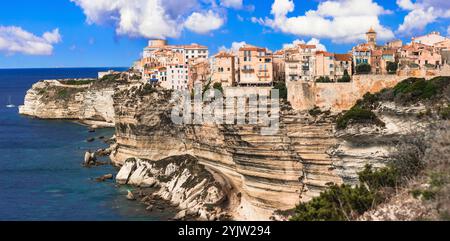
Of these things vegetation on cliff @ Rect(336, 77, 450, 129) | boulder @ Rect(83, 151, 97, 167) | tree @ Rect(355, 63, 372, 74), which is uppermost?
tree @ Rect(355, 63, 372, 74)

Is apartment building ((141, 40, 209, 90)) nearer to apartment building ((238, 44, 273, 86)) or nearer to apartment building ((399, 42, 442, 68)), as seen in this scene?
apartment building ((238, 44, 273, 86))

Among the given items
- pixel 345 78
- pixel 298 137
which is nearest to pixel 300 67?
pixel 345 78

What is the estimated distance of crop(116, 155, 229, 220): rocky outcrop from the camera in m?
32.5

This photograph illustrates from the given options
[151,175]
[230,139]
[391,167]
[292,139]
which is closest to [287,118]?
[292,139]

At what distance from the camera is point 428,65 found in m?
37.3

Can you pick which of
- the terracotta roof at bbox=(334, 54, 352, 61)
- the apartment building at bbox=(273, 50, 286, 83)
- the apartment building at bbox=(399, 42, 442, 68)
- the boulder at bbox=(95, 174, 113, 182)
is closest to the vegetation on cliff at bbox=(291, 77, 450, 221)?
the apartment building at bbox=(399, 42, 442, 68)

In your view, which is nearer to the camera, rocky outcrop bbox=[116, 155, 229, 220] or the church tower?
rocky outcrop bbox=[116, 155, 229, 220]

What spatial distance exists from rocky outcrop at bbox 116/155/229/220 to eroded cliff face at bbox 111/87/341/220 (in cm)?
108

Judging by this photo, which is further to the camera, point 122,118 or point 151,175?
point 122,118

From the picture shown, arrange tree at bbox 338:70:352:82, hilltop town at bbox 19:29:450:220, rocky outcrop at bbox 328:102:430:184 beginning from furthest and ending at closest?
tree at bbox 338:70:352:82
rocky outcrop at bbox 328:102:430:184
hilltop town at bbox 19:29:450:220

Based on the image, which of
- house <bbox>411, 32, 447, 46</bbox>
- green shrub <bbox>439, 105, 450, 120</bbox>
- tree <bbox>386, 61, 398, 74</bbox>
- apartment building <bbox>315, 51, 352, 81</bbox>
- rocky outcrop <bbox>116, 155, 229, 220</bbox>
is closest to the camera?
green shrub <bbox>439, 105, 450, 120</bbox>
